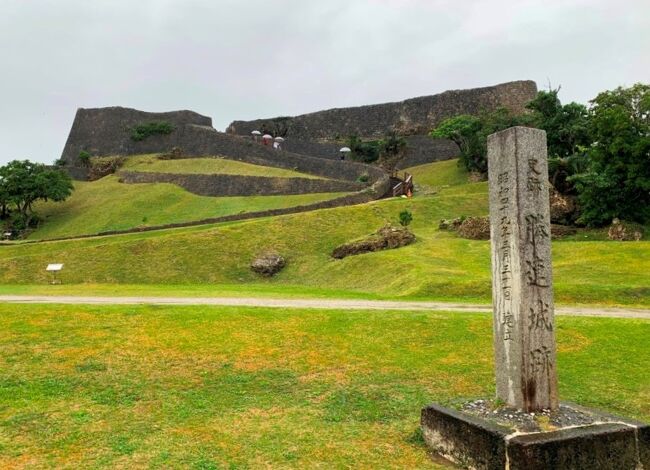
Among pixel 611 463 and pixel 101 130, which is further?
pixel 101 130

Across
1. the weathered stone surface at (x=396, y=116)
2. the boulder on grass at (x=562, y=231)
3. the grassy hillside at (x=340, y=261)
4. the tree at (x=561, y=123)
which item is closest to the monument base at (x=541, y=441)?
the grassy hillside at (x=340, y=261)

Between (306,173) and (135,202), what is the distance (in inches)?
570

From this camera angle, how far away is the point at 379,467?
600 cm

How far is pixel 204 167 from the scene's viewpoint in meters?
51.8

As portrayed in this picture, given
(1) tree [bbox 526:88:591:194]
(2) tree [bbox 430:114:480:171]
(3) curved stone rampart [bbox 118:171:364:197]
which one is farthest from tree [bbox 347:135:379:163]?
(1) tree [bbox 526:88:591:194]

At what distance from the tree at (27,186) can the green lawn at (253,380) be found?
36799 mm

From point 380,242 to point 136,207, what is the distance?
78.2 feet

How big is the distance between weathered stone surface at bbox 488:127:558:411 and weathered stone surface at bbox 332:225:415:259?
19514 mm

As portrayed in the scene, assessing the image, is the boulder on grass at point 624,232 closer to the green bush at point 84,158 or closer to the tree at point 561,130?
the tree at point 561,130

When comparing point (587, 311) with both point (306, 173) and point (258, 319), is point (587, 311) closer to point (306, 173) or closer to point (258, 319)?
point (258, 319)

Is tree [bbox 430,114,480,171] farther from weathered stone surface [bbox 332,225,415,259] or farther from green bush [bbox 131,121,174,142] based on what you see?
green bush [bbox 131,121,174,142]

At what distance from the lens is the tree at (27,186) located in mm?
45562

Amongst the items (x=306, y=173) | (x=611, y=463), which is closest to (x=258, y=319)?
(x=611, y=463)

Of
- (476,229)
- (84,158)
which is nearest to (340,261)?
(476,229)
